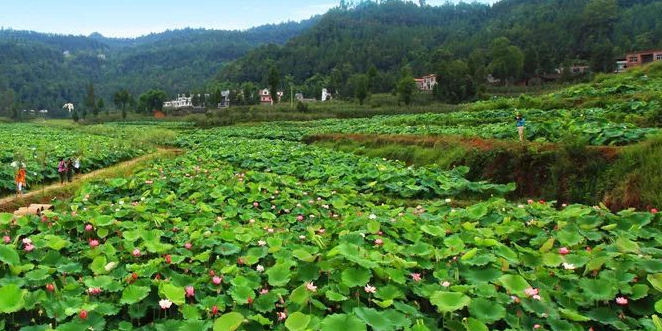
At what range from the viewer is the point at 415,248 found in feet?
14.5

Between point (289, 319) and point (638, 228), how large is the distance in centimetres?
406

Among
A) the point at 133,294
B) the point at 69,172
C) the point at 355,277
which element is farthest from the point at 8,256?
the point at 69,172

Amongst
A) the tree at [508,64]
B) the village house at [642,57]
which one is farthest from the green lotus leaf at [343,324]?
the tree at [508,64]

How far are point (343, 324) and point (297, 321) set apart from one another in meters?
0.31

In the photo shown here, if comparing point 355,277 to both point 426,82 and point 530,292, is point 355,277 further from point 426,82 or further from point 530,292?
point 426,82

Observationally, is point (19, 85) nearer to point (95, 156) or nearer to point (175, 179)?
point (95, 156)

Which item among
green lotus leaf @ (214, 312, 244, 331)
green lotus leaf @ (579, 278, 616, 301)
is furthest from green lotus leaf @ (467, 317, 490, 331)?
green lotus leaf @ (214, 312, 244, 331)

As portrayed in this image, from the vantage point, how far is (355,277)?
12.1 feet

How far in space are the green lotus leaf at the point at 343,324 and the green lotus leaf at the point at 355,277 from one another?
530 millimetres

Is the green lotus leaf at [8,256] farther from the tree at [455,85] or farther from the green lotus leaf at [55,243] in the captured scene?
the tree at [455,85]

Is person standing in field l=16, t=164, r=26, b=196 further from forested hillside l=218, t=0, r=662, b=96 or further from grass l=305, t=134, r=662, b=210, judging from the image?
forested hillside l=218, t=0, r=662, b=96

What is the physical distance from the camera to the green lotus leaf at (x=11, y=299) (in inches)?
124

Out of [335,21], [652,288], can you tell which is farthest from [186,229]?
[335,21]

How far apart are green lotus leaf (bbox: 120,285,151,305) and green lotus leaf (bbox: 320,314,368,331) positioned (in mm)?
1365
